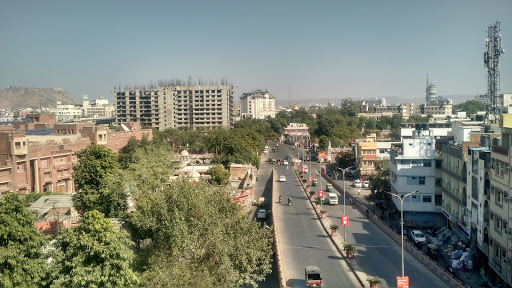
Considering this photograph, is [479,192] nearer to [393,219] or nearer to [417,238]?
[417,238]

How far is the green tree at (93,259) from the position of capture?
1524cm

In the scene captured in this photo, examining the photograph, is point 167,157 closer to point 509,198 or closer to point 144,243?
point 144,243

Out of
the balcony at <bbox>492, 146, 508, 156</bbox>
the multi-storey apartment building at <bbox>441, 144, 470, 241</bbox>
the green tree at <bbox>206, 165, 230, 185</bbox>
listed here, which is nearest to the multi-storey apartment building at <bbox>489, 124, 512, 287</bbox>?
the balcony at <bbox>492, 146, 508, 156</bbox>

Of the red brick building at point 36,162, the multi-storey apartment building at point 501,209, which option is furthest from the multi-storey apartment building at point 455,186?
the red brick building at point 36,162

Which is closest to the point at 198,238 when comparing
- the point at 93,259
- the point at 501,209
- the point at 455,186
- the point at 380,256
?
the point at 93,259

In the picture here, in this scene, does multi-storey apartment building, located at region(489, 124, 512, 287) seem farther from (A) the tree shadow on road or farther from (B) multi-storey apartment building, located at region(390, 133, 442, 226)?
(B) multi-storey apartment building, located at region(390, 133, 442, 226)

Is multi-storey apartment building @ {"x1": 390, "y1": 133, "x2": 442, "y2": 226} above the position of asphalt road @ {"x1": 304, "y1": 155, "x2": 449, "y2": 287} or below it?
above

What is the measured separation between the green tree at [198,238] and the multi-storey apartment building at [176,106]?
98499 millimetres

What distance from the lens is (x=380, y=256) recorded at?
2867 cm

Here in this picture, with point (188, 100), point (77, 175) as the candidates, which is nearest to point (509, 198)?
point (77, 175)

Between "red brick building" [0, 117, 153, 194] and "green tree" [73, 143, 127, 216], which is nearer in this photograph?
"green tree" [73, 143, 127, 216]

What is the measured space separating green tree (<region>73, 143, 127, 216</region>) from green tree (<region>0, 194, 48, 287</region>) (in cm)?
1556

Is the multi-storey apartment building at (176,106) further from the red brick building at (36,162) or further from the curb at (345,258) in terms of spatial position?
the curb at (345,258)

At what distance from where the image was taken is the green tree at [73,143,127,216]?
34.4m
